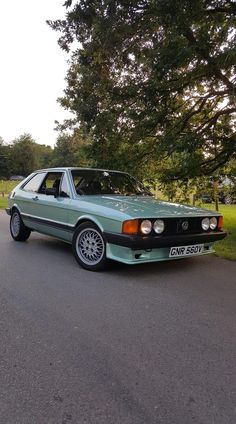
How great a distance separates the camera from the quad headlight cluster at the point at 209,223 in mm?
5748

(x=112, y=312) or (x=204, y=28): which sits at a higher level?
(x=204, y=28)

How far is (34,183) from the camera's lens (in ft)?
25.3

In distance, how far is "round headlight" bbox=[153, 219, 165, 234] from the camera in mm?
5129

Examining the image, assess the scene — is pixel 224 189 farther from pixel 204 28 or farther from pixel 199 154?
pixel 204 28

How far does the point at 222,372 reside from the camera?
2.73 m

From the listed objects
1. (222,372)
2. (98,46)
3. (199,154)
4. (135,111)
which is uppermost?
(98,46)

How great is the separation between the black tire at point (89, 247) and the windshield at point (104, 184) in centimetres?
83

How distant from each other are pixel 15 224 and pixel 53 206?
190cm

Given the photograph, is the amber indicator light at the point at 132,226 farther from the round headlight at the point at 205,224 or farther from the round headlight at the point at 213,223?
the round headlight at the point at 213,223

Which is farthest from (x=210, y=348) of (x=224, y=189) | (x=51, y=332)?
(x=224, y=189)

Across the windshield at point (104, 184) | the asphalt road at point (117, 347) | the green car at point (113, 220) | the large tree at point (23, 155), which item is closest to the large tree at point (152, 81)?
the windshield at point (104, 184)

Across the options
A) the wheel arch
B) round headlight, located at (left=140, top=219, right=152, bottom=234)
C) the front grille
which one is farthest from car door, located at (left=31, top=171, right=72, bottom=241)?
the front grille

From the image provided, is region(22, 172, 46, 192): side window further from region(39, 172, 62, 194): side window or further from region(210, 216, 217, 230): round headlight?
region(210, 216, 217, 230): round headlight

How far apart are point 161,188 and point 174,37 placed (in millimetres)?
4956
